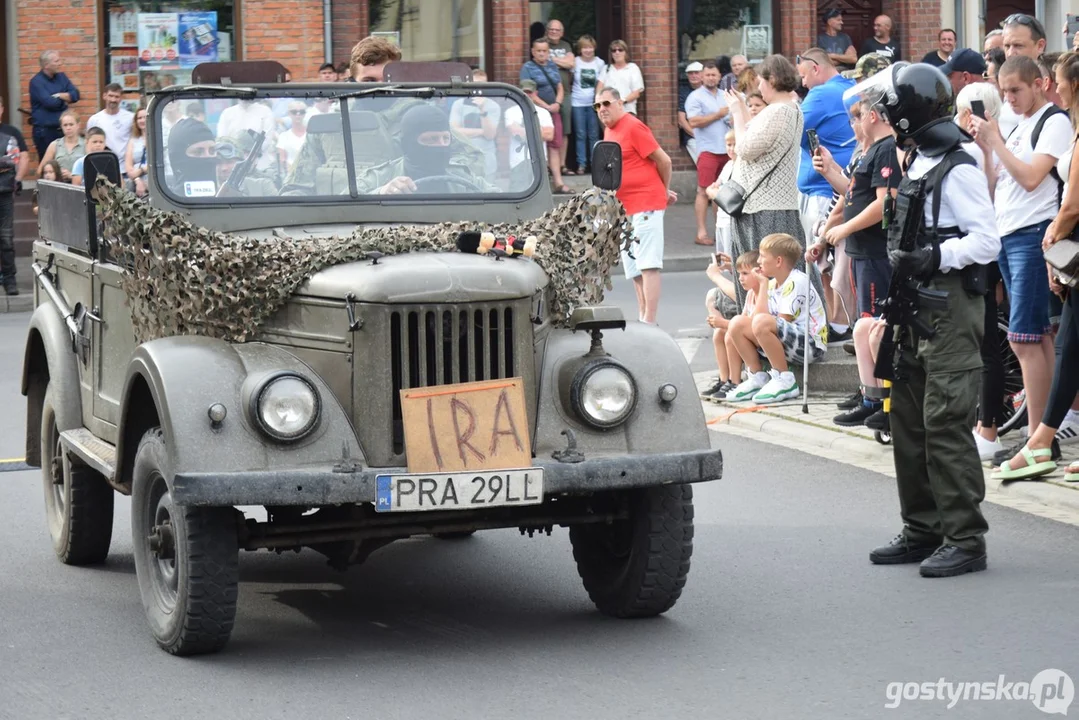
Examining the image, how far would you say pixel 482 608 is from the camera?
7.24 m

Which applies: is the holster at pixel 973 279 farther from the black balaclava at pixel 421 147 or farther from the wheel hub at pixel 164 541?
the wheel hub at pixel 164 541

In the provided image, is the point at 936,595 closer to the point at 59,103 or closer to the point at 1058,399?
the point at 1058,399

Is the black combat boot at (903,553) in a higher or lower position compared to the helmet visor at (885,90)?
lower

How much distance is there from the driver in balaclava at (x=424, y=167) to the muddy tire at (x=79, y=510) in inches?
74.7

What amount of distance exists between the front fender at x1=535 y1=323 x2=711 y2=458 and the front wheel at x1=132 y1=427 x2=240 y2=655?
1.19 m

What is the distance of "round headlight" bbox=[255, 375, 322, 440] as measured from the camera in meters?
6.12

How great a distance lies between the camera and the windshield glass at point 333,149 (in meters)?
7.46

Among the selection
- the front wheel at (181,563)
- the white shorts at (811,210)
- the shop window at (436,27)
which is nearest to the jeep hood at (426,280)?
the front wheel at (181,563)

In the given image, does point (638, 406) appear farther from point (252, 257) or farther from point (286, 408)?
point (252, 257)

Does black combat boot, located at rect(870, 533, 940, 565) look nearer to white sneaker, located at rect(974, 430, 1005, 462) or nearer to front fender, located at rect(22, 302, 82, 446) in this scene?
white sneaker, located at rect(974, 430, 1005, 462)

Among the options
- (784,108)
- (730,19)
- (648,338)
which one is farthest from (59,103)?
(648,338)

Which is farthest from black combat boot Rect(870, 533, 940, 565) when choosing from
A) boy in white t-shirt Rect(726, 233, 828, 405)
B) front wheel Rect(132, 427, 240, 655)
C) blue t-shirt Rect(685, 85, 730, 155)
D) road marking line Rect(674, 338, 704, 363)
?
blue t-shirt Rect(685, 85, 730, 155)

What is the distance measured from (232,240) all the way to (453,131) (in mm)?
1377

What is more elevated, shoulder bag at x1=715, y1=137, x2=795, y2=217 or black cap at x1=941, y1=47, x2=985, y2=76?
black cap at x1=941, y1=47, x2=985, y2=76
